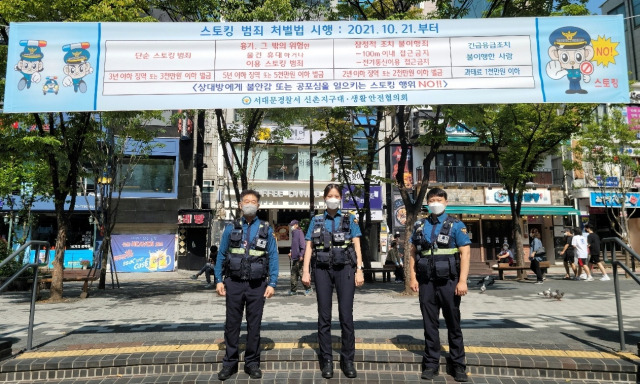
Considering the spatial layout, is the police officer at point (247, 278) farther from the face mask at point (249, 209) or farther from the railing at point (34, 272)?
the railing at point (34, 272)

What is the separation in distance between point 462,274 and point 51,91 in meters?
5.78

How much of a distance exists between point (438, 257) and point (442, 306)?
546 mm

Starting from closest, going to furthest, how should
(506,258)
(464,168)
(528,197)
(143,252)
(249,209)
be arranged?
(249,209), (506,258), (143,252), (528,197), (464,168)

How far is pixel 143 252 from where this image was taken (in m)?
24.1

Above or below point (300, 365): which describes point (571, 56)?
above

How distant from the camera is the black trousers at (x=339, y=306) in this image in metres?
4.79

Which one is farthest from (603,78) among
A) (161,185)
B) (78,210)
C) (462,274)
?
(78,210)

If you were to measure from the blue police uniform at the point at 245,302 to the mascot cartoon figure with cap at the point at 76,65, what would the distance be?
3081 mm

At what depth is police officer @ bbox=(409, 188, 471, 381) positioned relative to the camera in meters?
4.71

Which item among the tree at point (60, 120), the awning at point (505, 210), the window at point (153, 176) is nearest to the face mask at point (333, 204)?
the tree at point (60, 120)

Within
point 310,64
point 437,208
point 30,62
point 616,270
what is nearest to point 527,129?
point 616,270

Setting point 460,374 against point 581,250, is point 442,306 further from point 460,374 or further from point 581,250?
point 581,250

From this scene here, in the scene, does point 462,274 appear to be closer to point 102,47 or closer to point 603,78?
point 603,78

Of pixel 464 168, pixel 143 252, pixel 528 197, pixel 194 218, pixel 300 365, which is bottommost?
pixel 300 365
